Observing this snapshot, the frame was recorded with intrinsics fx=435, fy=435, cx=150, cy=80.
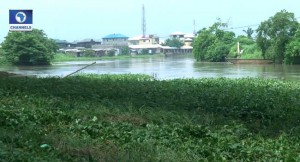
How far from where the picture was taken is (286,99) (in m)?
12.4

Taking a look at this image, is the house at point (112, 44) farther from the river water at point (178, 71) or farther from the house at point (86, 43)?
the river water at point (178, 71)

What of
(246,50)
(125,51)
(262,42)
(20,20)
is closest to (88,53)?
(125,51)

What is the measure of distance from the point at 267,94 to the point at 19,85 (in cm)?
842

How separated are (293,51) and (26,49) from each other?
38.3m

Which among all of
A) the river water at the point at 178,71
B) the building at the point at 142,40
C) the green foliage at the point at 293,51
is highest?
the building at the point at 142,40

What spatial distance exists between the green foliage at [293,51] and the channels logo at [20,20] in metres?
47.5

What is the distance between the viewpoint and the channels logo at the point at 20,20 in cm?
2309

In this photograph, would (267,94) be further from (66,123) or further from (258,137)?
(66,123)

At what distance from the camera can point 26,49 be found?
6103cm

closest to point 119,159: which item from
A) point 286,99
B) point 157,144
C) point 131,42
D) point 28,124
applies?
point 157,144

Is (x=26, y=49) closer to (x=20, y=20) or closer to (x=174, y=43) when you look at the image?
(x=20, y=20)

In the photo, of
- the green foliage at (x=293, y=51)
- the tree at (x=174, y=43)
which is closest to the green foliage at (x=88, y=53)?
the tree at (x=174, y=43)

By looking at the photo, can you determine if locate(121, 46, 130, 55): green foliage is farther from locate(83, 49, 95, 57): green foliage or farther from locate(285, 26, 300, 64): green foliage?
locate(285, 26, 300, 64): green foliage

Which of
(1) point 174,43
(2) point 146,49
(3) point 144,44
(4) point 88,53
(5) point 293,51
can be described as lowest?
(5) point 293,51
